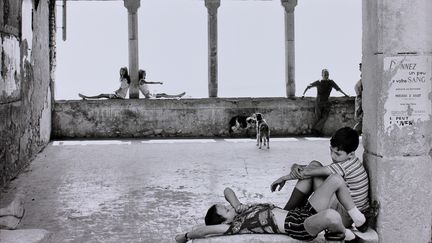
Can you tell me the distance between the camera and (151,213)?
5234mm

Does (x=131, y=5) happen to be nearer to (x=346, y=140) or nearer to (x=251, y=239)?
(x=346, y=140)

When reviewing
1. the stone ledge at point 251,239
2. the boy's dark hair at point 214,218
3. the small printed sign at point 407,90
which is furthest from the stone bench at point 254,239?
the small printed sign at point 407,90

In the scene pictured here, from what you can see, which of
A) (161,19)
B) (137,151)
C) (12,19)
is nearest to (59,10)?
(137,151)

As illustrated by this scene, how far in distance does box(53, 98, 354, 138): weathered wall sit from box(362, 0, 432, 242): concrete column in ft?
28.0

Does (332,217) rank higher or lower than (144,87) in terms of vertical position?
lower

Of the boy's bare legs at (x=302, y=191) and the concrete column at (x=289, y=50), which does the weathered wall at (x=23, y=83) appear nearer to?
the boy's bare legs at (x=302, y=191)

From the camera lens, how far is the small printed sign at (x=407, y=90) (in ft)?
12.8

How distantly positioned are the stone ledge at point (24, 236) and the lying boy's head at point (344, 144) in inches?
83.0

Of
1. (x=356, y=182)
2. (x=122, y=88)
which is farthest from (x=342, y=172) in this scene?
(x=122, y=88)

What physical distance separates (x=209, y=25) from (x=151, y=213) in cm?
818

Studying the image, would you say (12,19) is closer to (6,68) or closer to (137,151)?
(6,68)

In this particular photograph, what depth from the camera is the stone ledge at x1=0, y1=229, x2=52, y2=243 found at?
145 inches

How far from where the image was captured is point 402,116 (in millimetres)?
3945

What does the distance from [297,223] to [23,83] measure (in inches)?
230
